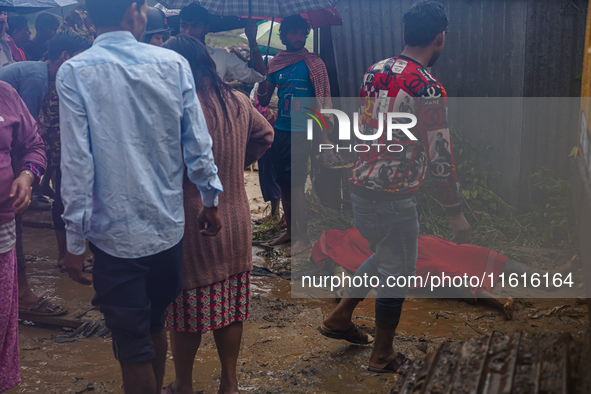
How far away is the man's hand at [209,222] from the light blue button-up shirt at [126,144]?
0.16m

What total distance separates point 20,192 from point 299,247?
10.6 feet

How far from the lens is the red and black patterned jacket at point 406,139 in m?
3.14

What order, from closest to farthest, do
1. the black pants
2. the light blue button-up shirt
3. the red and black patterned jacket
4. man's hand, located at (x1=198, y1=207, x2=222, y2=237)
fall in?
1. the light blue button-up shirt
2. the black pants
3. man's hand, located at (x1=198, y1=207, x2=222, y2=237)
4. the red and black patterned jacket

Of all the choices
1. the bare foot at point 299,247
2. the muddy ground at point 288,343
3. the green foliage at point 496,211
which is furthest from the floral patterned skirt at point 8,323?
the green foliage at point 496,211

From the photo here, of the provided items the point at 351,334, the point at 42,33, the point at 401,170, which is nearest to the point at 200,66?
the point at 401,170

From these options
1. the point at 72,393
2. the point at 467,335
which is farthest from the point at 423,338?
the point at 72,393

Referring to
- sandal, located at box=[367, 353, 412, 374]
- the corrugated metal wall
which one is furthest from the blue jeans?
the corrugated metal wall

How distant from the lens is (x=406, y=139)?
3242 mm

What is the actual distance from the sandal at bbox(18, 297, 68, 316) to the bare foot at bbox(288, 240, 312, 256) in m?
2.20

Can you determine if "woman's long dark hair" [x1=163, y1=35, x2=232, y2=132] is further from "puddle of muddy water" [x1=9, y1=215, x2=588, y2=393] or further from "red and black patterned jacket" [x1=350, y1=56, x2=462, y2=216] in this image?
"puddle of muddy water" [x1=9, y1=215, x2=588, y2=393]

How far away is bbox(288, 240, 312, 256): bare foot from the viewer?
5.77 m

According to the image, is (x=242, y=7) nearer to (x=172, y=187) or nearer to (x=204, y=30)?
(x=204, y=30)

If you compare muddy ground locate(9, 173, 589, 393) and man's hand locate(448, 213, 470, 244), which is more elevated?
man's hand locate(448, 213, 470, 244)

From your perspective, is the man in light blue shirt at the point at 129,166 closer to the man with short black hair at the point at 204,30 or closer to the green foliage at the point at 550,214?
the man with short black hair at the point at 204,30
